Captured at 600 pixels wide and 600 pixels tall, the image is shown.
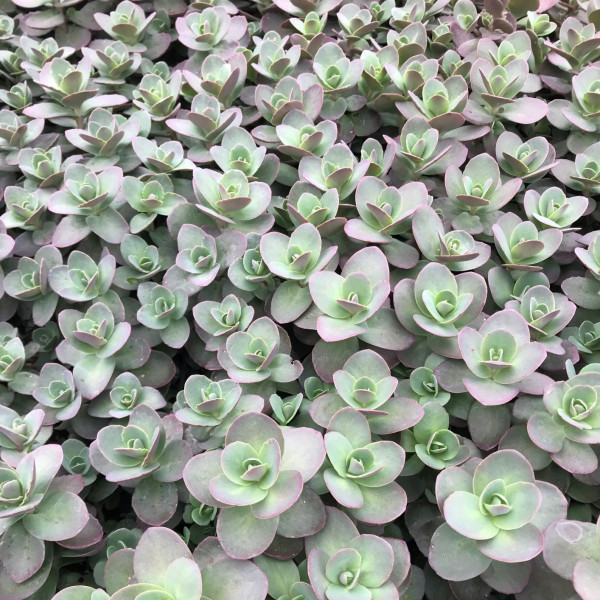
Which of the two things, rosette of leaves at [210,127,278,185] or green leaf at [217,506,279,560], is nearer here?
green leaf at [217,506,279,560]

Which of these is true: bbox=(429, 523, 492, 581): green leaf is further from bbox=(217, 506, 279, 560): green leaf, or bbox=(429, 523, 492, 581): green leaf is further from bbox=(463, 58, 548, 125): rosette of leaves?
bbox=(463, 58, 548, 125): rosette of leaves

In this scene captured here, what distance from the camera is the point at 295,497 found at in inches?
35.5

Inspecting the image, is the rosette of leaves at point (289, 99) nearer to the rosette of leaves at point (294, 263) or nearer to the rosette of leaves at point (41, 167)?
the rosette of leaves at point (294, 263)

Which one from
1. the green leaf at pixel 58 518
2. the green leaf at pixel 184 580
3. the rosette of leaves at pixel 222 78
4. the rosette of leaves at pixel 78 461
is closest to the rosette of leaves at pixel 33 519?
the green leaf at pixel 58 518

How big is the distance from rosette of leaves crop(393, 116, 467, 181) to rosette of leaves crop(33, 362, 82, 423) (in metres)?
0.87

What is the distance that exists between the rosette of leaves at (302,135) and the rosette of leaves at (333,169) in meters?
0.04

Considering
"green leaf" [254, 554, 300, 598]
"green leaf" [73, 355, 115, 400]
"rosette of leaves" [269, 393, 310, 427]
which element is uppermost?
"rosette of leaves" [269, 393, 310, 427]

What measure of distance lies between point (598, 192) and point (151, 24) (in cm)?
141

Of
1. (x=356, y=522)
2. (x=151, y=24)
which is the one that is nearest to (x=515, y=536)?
(x=356, y=522)

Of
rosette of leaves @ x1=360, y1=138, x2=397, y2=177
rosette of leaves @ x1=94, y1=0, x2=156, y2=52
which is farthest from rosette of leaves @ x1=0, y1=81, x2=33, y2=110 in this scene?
rosette of leaves @ x1=360, y1=138, x2=397, y2=177

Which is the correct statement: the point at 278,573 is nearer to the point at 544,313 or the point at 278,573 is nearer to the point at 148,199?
the point at 544,313

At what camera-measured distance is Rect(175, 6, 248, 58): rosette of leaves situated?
165 centimetres

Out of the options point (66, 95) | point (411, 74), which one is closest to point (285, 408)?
point (411, 74)

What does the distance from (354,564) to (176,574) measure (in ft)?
0.91
